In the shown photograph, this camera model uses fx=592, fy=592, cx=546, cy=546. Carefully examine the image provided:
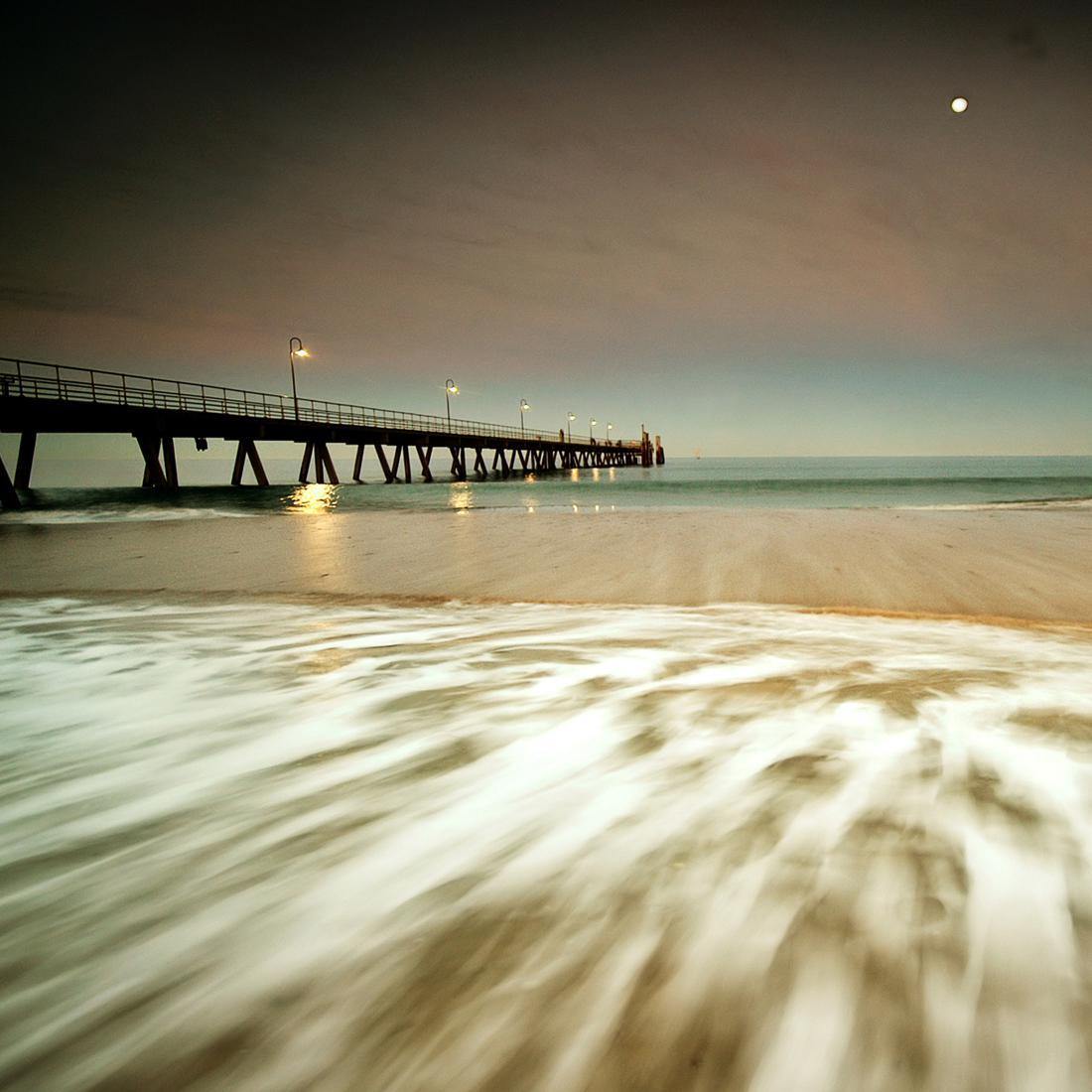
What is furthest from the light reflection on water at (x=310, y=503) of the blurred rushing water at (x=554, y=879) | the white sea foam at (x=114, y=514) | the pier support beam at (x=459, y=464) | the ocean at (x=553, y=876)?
the pier support beam at (x=459, y=464)

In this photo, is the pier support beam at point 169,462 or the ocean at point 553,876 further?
the pier support beam at point 169,462

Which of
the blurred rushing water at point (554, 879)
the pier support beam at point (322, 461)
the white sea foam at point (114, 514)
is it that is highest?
the pier support beam at point (322, 461)

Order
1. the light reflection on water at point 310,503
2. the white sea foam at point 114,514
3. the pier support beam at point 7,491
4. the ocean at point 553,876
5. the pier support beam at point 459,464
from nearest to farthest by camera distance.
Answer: the ocean at point 553,876, the white sea foam at point 114,514, the light reflection on water at point 310,503, the pier support beam at point 7,491, the pier support beam at point 459,464

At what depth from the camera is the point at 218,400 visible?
1136 inches

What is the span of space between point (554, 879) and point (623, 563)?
Result: 5168mm

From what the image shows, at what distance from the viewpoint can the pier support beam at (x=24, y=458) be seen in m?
23.5

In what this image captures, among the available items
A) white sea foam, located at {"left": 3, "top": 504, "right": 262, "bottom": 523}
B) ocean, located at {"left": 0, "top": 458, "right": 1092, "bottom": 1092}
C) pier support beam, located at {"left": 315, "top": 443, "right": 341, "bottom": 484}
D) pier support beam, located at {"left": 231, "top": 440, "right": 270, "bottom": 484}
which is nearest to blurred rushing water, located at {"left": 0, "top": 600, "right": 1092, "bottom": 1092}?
ocean, located at {"left": 0, "top": 458, "right": 1092, "bottom": 1092}

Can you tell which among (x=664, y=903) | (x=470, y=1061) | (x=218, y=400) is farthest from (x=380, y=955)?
(x=218, y=400)

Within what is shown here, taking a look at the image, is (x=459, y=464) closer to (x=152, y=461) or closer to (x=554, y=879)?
(x=152, y=461)

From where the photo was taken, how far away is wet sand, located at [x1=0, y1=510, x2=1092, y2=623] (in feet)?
16.1

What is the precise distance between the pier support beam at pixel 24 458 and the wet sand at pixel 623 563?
1710 cm

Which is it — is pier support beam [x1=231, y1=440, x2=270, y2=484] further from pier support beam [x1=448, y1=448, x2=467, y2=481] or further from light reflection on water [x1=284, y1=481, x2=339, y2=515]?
pier support beam [x1=448, y1=448, x2=467, y2=481]

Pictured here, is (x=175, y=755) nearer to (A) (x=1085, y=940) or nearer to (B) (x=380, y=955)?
(B) (x=380, y=955)

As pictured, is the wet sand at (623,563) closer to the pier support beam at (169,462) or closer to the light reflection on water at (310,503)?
the light reflection on water at (310,503)
